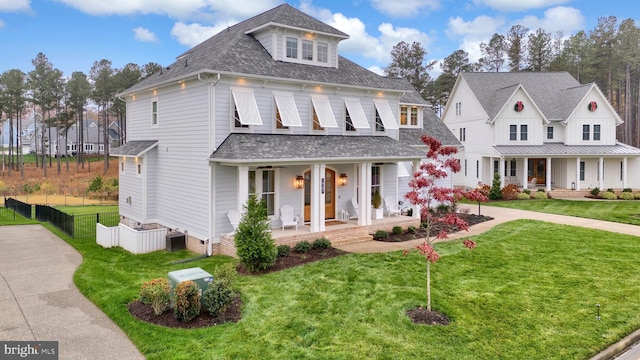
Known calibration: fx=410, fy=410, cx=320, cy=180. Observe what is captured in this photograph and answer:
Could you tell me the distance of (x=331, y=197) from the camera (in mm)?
19266

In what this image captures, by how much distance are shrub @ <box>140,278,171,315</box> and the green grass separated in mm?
23601

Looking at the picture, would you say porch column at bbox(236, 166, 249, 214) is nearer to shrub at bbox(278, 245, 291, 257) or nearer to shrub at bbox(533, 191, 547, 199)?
shrub at bbox(278, 245, 291, 257)

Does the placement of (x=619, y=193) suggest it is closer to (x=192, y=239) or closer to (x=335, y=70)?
(x=335, y=70)

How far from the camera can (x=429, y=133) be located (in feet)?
91.7

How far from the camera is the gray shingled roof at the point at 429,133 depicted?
24922 millimetres

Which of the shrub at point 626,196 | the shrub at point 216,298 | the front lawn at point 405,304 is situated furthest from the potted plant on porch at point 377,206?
the shrub at point 626,196

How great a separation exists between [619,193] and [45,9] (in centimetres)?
5228

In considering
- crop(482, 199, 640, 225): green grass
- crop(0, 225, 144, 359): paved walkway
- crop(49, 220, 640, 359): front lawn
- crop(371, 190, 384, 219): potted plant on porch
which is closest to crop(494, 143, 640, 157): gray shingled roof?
crop(482, 199, 640, 225): green grass

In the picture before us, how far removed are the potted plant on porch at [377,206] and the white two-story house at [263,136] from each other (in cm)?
64

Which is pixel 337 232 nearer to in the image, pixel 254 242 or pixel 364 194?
pixel 364 194

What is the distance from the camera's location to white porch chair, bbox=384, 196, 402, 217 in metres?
20.6

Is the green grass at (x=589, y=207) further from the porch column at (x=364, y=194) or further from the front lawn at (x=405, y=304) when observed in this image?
the porch column at (x=364, y=194)

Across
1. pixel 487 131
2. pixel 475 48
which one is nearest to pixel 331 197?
pixel 487 131

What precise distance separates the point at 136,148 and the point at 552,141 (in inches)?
1317
